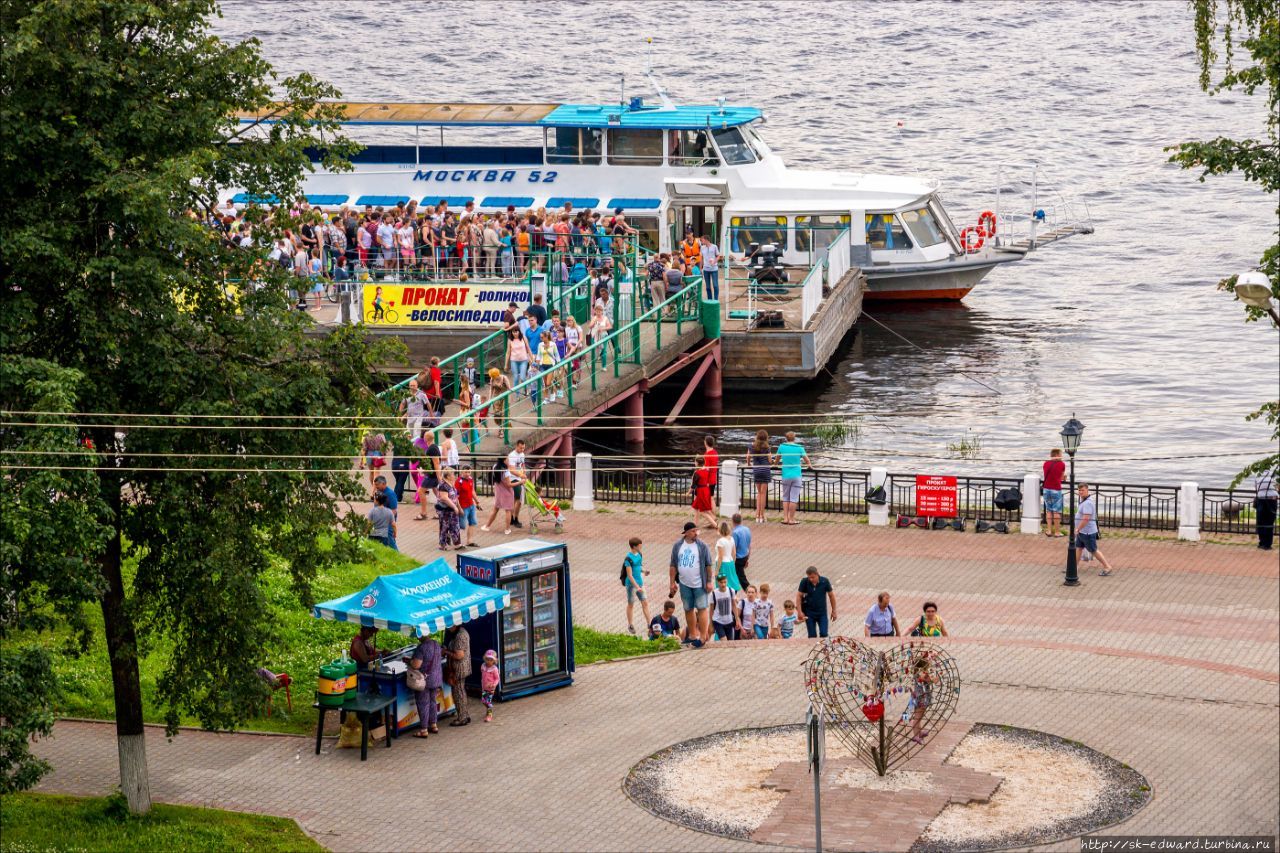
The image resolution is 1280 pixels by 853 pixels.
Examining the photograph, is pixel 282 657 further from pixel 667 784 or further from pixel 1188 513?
pixel 1188 513

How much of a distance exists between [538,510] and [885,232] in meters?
22.8

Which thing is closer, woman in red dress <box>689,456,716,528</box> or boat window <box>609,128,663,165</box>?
woman in red dress <box>689,456,716,528</box>

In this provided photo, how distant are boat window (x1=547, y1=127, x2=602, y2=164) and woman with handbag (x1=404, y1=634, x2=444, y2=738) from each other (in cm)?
3042

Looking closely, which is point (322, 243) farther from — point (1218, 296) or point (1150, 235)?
point (1150, 235)

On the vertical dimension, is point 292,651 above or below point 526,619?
below

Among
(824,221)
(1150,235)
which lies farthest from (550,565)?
(1150,235)

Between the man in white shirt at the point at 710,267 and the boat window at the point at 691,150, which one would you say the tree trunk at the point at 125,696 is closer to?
the man in white shirt at the point at 710,267

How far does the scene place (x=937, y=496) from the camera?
30547 millimetres

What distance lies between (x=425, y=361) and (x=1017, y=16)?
82.0 m

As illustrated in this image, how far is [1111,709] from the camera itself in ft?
71.5

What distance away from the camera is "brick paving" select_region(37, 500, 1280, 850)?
1888 cm

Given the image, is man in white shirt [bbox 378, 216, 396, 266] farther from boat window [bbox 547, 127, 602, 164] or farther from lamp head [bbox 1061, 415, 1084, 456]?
lamp head [bbox 1061, 415, 1084, 456]

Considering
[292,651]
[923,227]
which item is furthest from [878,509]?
[923,227]

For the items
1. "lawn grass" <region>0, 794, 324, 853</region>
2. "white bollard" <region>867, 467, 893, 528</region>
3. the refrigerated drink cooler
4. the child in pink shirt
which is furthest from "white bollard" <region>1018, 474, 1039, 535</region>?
"lawn grass" <region>0, 794, 324, 853</region>
